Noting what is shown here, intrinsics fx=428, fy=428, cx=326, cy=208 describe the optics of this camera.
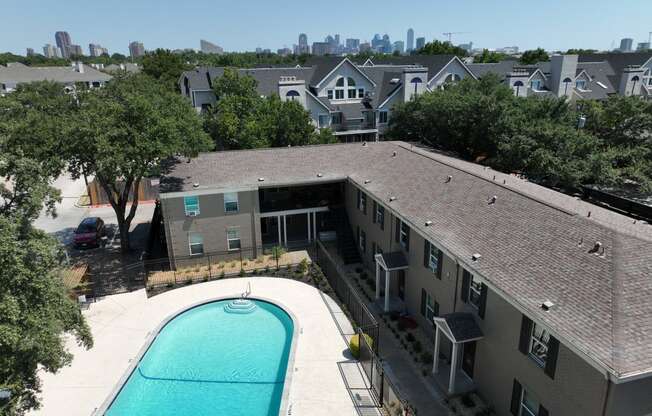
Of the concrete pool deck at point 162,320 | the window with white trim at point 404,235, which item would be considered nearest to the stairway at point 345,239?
the concrete pool deck at point 162,320

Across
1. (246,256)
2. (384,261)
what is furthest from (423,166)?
(246,256)

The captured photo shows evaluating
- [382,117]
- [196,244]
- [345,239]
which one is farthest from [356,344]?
[382,117]

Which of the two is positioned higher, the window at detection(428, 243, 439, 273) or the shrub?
the window at detection(428, 243, 439, 273)

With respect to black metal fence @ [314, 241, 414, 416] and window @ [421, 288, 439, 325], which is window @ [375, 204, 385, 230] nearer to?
black metal fence @ [314, 241, 414, 416]

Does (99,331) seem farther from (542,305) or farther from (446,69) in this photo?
(446,69)

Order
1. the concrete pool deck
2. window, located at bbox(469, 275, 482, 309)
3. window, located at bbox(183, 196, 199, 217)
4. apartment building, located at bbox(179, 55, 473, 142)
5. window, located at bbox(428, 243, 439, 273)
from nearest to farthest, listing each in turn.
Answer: window, located at bbox(469, 275, 482, 309), the concrete pool deck, window, located at bbox(428, 243, 439, 273), window, located at bbox(183, 196, 199, 217), apartment building, located at bbox(179, 55, 473, 142)

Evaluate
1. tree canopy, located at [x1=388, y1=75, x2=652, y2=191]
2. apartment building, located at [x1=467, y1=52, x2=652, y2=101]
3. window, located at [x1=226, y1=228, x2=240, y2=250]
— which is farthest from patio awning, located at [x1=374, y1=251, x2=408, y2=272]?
apartment building, located at [x1=467, y1=52, x2=652, y2=101]
